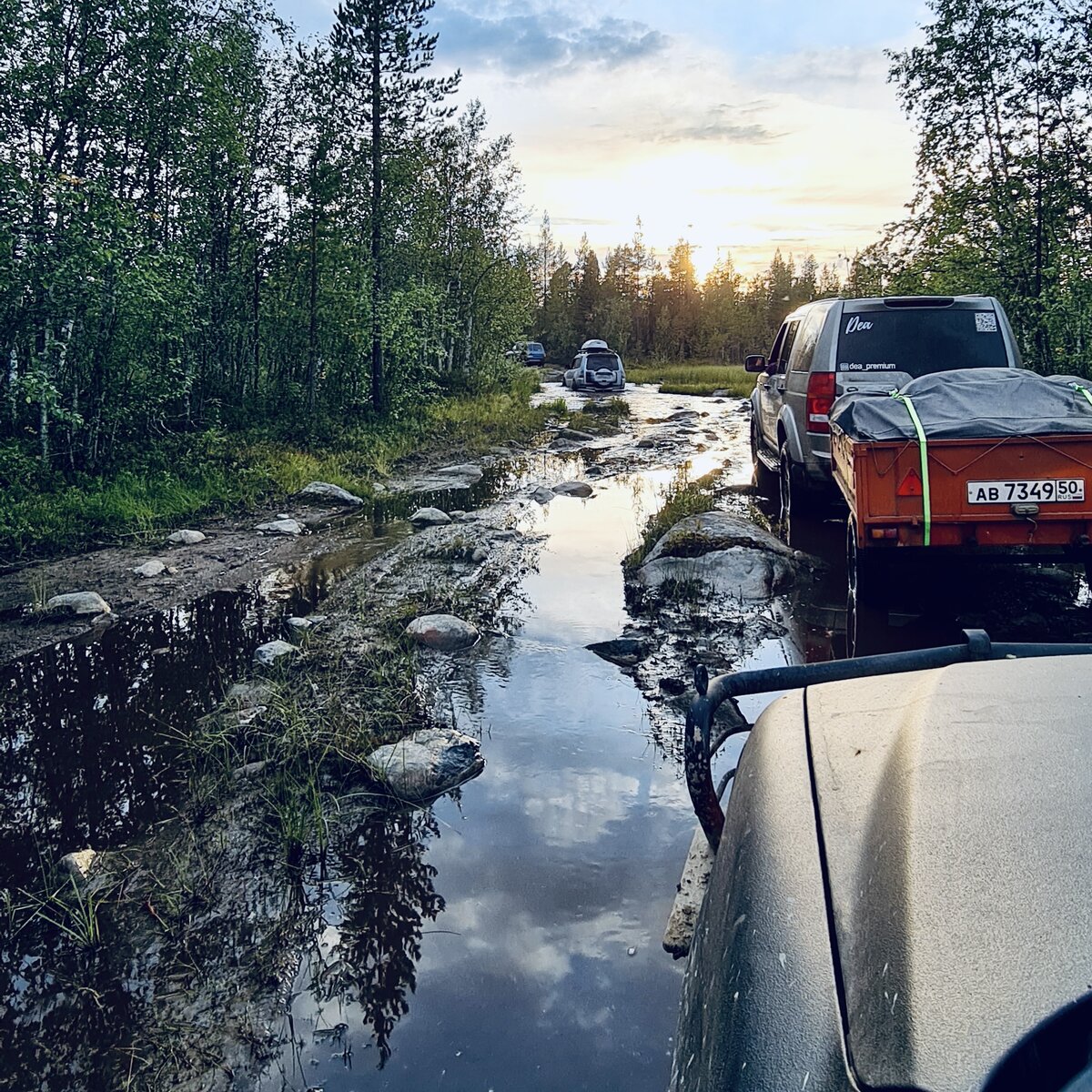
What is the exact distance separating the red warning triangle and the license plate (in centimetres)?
30

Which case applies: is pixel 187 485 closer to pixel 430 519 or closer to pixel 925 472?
pixel 430 519

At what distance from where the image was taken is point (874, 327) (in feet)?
24.8

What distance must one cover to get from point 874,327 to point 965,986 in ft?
24.6

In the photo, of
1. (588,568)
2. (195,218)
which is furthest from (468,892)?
(195,218)

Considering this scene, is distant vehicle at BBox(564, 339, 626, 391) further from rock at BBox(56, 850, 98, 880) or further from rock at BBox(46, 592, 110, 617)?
rock at BBox(56, 850, 98, 880)

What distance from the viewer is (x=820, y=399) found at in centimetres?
773

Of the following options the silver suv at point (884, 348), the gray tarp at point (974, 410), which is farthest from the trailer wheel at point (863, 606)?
the silver suv at point (884, 348)

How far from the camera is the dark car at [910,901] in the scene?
2.96ft

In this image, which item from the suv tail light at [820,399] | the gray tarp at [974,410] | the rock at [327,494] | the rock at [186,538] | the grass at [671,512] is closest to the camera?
the gray tarp at [974,410]

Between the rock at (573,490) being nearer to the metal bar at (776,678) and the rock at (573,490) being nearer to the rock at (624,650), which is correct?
the rock at (624,650)

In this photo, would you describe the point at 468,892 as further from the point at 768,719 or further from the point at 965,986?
the point at 965,986

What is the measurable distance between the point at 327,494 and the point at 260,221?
9.51m

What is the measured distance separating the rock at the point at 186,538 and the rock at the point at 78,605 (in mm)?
2185

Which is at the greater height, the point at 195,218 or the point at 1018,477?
the point at 195,218
